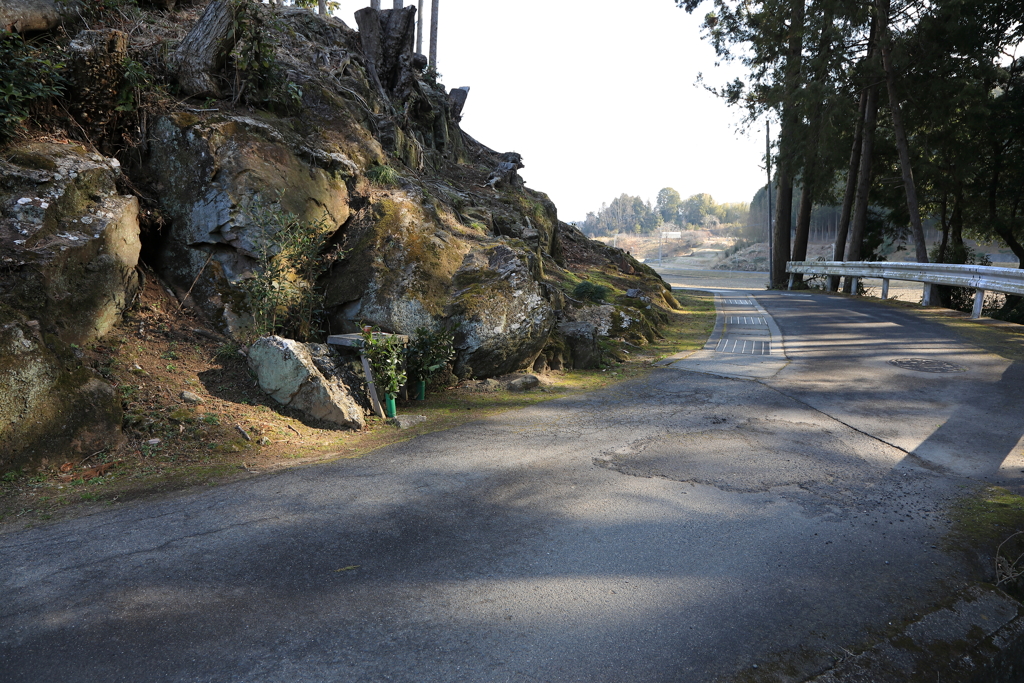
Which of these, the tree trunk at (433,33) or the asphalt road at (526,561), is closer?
the asphalt road at (526,561)

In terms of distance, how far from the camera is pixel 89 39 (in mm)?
7176

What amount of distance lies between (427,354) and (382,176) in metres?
3.73

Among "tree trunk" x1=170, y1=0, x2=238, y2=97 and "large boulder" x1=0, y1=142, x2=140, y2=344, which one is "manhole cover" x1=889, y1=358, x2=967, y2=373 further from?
"tree trunk" x1=170, y1=0, x2=238, y2=97

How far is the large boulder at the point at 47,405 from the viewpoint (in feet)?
15.6

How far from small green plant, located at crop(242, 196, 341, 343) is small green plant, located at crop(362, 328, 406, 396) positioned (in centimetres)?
114

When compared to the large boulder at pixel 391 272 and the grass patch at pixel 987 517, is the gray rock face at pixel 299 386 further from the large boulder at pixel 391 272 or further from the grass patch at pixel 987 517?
the grass patch at pixel 987 517

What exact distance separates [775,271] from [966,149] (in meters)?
9.36

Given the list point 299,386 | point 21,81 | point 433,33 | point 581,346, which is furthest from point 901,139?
point 21,81

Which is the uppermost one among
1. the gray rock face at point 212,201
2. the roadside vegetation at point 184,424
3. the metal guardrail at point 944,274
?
the gray rock face at point 212,201

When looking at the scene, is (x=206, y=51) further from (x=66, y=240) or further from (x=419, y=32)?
(x=419, y=32)

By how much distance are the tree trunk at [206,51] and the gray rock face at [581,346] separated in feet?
20.8

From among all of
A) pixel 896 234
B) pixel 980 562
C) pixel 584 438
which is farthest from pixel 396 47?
pixel 896 234

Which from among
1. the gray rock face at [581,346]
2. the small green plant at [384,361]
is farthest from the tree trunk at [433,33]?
the small green plant at [384,361]

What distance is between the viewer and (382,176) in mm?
9859
